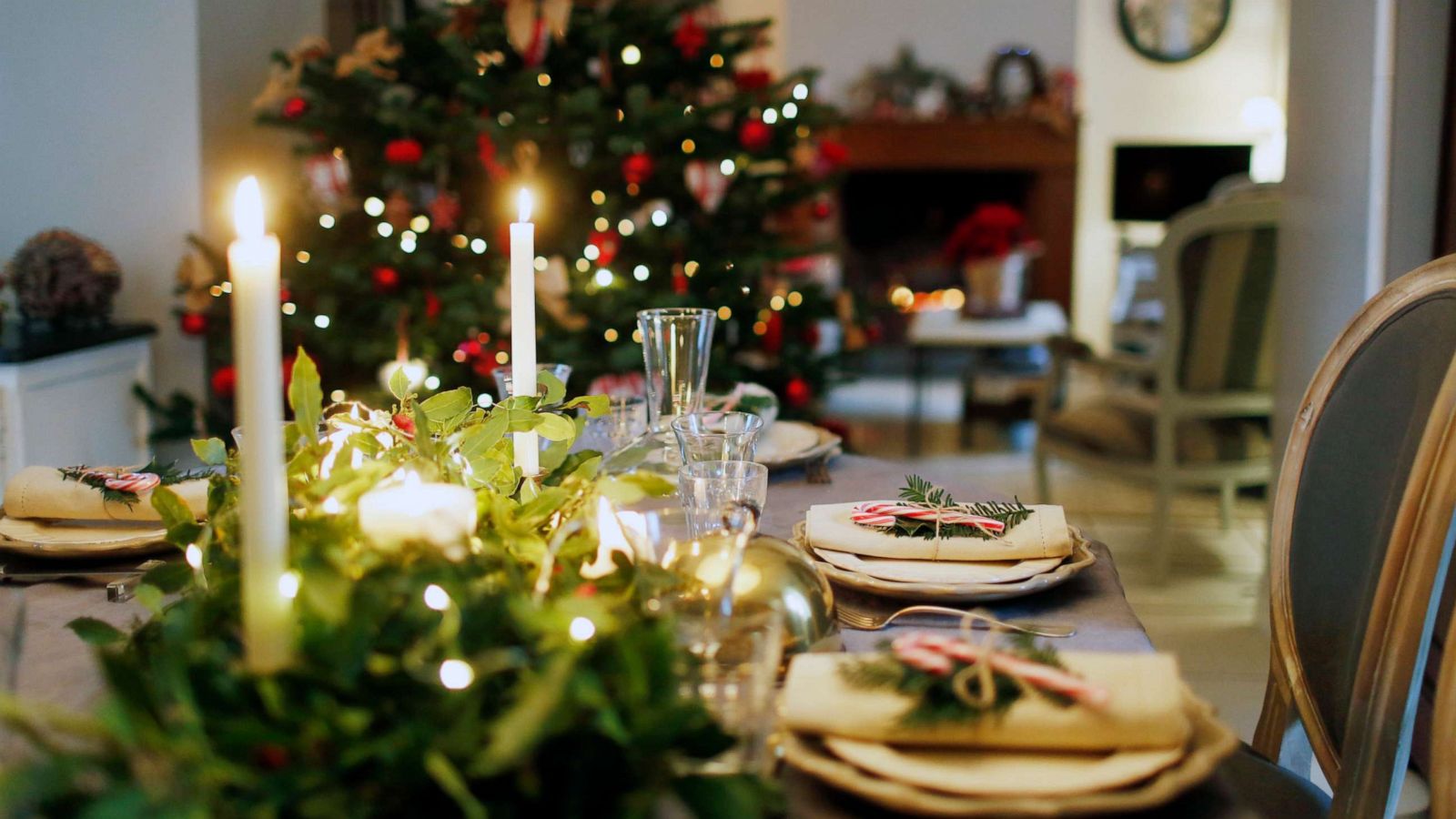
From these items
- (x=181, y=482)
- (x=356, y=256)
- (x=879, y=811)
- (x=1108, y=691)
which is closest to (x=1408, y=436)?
(x=1108, y=691)

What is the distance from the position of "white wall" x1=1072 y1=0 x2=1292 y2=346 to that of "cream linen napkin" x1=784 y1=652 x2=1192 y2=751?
6.97 metres

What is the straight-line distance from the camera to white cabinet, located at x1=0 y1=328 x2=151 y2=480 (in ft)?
7.43

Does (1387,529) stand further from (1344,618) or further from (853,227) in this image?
(853,227)

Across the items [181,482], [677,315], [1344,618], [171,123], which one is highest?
[171,123]

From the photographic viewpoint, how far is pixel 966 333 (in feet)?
16.4

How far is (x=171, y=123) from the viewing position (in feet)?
9.21

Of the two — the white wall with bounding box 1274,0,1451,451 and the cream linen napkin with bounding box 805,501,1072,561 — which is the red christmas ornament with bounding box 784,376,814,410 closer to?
the white wall with bounding box 1274,0,1451,451

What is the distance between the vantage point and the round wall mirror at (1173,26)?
7.35 m

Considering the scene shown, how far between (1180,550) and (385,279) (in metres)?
2.35

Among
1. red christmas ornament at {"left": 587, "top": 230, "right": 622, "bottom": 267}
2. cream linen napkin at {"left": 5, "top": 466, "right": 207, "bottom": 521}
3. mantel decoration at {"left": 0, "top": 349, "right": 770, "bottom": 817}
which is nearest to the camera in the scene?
mantel decoration at {"left": 0, "top": 349, "right": 770, "bottom": 817}

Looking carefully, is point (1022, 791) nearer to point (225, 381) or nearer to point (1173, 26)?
point (225, 381)

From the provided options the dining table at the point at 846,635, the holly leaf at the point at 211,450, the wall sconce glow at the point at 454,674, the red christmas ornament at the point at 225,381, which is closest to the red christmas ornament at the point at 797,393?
the red christmas ornament at the point at 225,381

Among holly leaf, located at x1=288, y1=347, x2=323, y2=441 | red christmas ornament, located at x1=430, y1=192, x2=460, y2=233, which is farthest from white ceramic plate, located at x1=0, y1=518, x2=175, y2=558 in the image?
red christmas ornament, located at x1=430, y1=192, x2=460, y2=233

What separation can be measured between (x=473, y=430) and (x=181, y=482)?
0.41m
